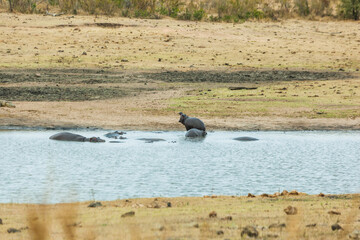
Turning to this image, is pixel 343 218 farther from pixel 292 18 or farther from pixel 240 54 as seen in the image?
pixel 292 18

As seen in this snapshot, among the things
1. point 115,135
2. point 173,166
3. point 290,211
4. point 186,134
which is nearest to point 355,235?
point 290,211

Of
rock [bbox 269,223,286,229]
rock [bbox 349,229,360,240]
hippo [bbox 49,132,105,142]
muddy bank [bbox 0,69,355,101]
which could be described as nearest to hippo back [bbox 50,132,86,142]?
hippo [bbox 49,132,105,142]

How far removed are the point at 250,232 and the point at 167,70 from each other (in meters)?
19.4

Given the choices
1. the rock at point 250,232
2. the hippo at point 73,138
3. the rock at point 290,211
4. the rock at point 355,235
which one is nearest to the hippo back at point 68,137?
the hippo at point 73,138

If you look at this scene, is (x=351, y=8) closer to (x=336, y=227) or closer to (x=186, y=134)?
(x=186, y=134)

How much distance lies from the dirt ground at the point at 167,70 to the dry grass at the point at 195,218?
9.02 m

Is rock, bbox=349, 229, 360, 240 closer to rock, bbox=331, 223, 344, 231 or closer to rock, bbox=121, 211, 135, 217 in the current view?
rock, bbox=331, 223, 344, 231

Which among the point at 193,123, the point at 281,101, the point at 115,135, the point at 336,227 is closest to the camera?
the point at 336,227

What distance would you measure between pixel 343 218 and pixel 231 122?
10.8 m

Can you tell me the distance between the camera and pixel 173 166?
10922 millimetres

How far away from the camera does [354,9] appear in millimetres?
35500

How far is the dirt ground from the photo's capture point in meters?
17.5

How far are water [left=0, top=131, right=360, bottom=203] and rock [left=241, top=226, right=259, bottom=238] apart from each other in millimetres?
2227

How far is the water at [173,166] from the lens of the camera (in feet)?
29.2
